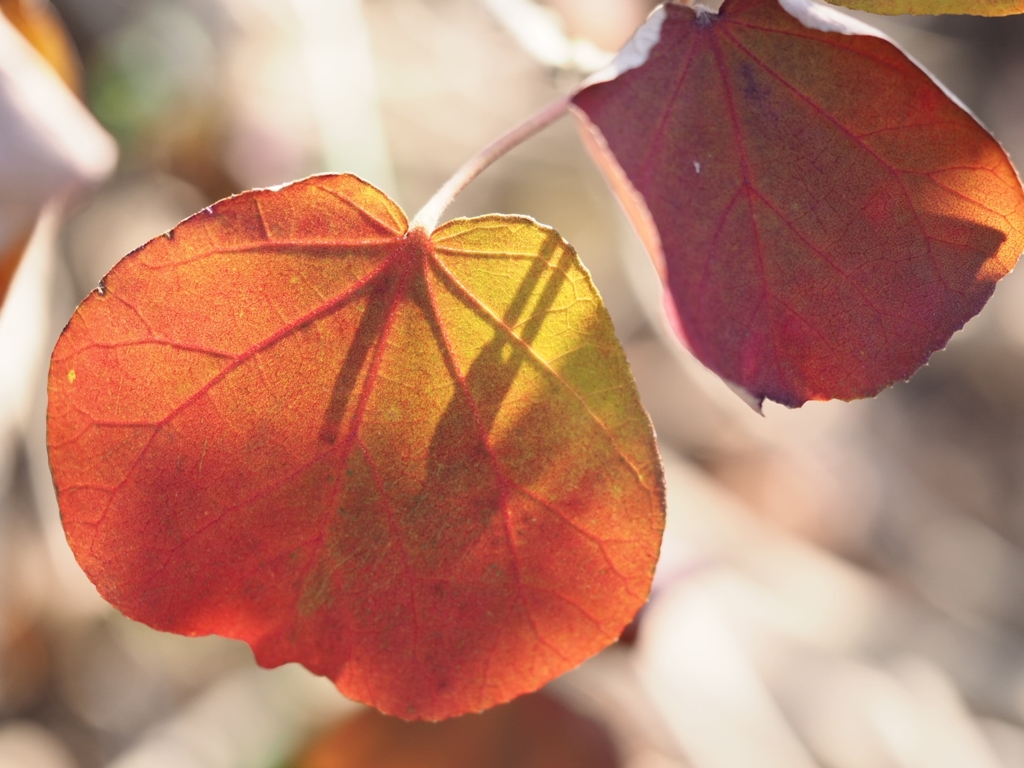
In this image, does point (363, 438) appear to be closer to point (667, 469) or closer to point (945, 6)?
point (945, 6)

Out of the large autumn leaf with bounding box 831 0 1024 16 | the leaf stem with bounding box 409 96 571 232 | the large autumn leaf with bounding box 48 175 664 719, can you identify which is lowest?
the large autumn leaf with bounding box 48 175 664 719

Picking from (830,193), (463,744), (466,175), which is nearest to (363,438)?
(466,175)

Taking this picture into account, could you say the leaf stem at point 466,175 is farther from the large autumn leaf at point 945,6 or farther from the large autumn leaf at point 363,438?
the large autumn leaf at point 945,6

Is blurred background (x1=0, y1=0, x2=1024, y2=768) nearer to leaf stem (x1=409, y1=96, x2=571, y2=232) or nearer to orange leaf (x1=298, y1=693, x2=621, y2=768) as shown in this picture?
orange leaf (x1=298, y1=693, x2=621, y2=768)

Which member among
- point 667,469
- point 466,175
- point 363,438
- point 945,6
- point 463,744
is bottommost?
point 463,744

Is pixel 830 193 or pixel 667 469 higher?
pixel 830 193

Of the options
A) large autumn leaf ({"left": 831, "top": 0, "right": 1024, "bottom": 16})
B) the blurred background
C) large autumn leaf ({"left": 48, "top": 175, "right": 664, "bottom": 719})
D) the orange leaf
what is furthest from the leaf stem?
the orange leaf
